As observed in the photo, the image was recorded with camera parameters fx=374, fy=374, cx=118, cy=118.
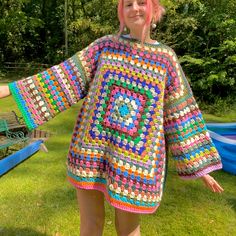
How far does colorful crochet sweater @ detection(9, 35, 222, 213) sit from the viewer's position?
205cm

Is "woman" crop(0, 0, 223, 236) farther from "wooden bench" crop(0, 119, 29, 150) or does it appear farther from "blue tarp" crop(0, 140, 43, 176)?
"wooden bench" crop(0, 119, 29, 150)

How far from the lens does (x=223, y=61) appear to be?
11.1 m

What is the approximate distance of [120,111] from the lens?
204 centimetres

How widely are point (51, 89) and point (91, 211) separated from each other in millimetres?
785

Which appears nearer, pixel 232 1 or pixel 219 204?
pixel 219 204

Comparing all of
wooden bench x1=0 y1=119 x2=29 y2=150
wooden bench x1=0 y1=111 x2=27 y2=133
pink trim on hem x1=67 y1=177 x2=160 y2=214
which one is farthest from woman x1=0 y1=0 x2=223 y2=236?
wooden bench x1=0 y1=111 x2=27 y2=133

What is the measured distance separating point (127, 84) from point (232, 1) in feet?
33.2

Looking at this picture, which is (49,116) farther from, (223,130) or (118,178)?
(223,130)

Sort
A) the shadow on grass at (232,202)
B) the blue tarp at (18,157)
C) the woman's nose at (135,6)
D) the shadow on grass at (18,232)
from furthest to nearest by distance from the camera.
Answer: the blue tarp at (18,157) < the shadow on grass at (232,202) < the shadow on grass at (18,232) < the woman's nose at (135,6)

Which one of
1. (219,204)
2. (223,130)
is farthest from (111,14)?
(219,204)

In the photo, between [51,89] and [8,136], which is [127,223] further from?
[8,136]

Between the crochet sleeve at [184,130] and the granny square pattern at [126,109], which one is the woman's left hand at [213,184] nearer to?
the crochet sleeve at [184,130]

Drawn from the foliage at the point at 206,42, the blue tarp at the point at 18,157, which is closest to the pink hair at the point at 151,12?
the blue tarp at the point at 18,157

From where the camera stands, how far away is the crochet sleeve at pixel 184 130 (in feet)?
7.17
